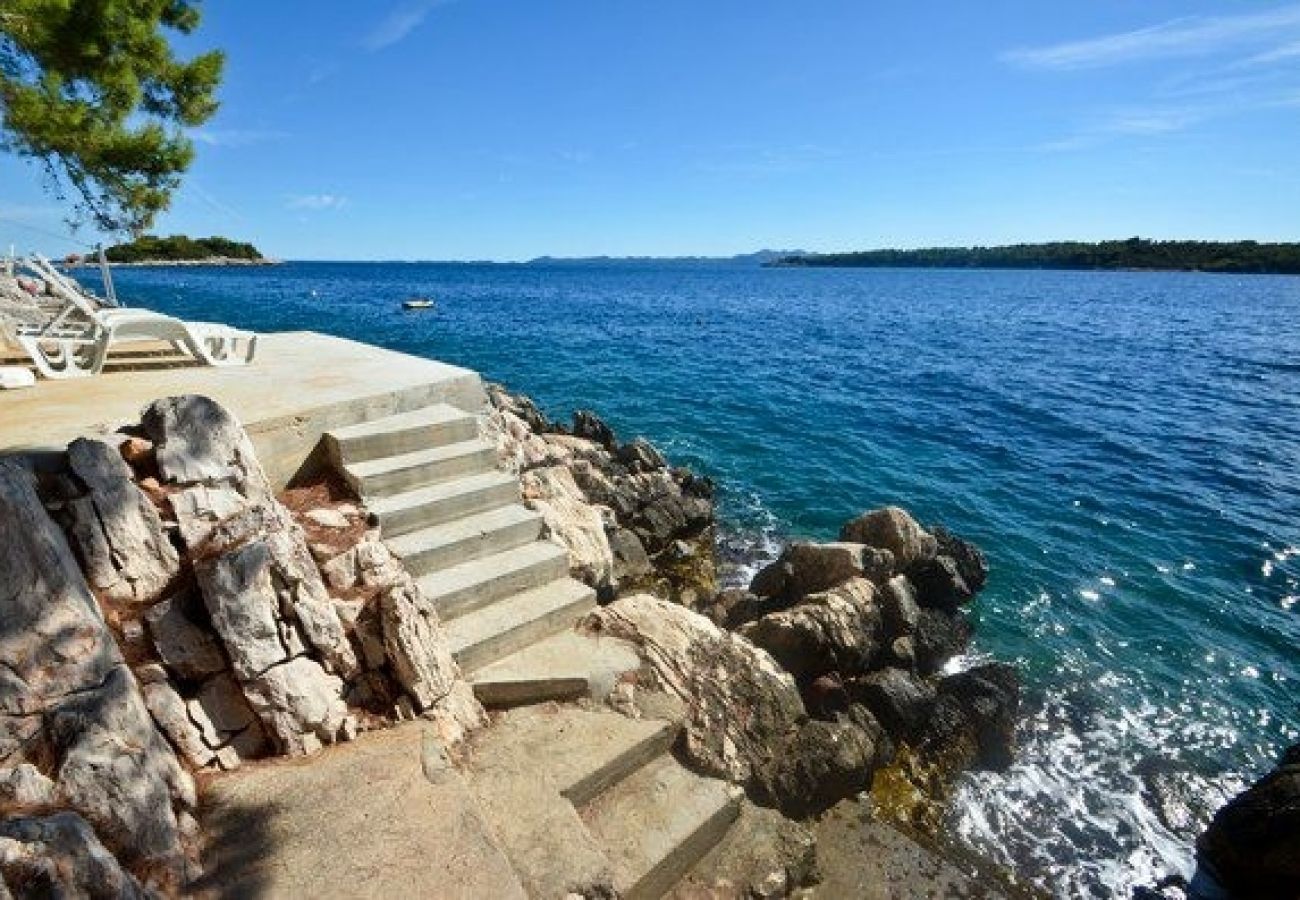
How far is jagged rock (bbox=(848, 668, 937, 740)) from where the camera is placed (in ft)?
28.0

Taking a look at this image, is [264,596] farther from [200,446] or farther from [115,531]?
[200,446]

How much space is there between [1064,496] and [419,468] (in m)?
16.8

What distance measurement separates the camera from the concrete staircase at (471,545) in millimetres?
6297

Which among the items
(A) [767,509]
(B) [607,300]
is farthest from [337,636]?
(B) [607,300]

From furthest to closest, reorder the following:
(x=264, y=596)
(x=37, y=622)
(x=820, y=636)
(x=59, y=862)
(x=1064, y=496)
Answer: (x=1064, y=496) < (x=820, y=636) < (x=264, y=596) < (x=37, y=622) < (x=59, y=862)

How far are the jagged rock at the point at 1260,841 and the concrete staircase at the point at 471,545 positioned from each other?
731 cm

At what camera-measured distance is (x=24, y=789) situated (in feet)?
11.7

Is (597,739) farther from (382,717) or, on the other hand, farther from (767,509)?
(767,509)

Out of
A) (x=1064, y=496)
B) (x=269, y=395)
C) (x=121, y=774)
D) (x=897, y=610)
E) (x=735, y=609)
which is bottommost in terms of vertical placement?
(x=1064, y=496)

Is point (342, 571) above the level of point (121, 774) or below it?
above

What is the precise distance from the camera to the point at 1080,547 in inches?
574

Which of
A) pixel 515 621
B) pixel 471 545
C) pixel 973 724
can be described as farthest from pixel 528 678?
pixel 973 724

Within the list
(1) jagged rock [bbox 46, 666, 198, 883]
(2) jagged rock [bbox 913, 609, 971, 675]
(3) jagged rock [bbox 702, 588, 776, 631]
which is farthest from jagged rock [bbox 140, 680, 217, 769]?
(2) jagged rock [bbox 913, 609, 971, 675]

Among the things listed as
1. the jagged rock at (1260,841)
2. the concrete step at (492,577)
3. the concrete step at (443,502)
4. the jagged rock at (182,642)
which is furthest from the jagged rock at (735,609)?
the jagged rock at (182,642)
